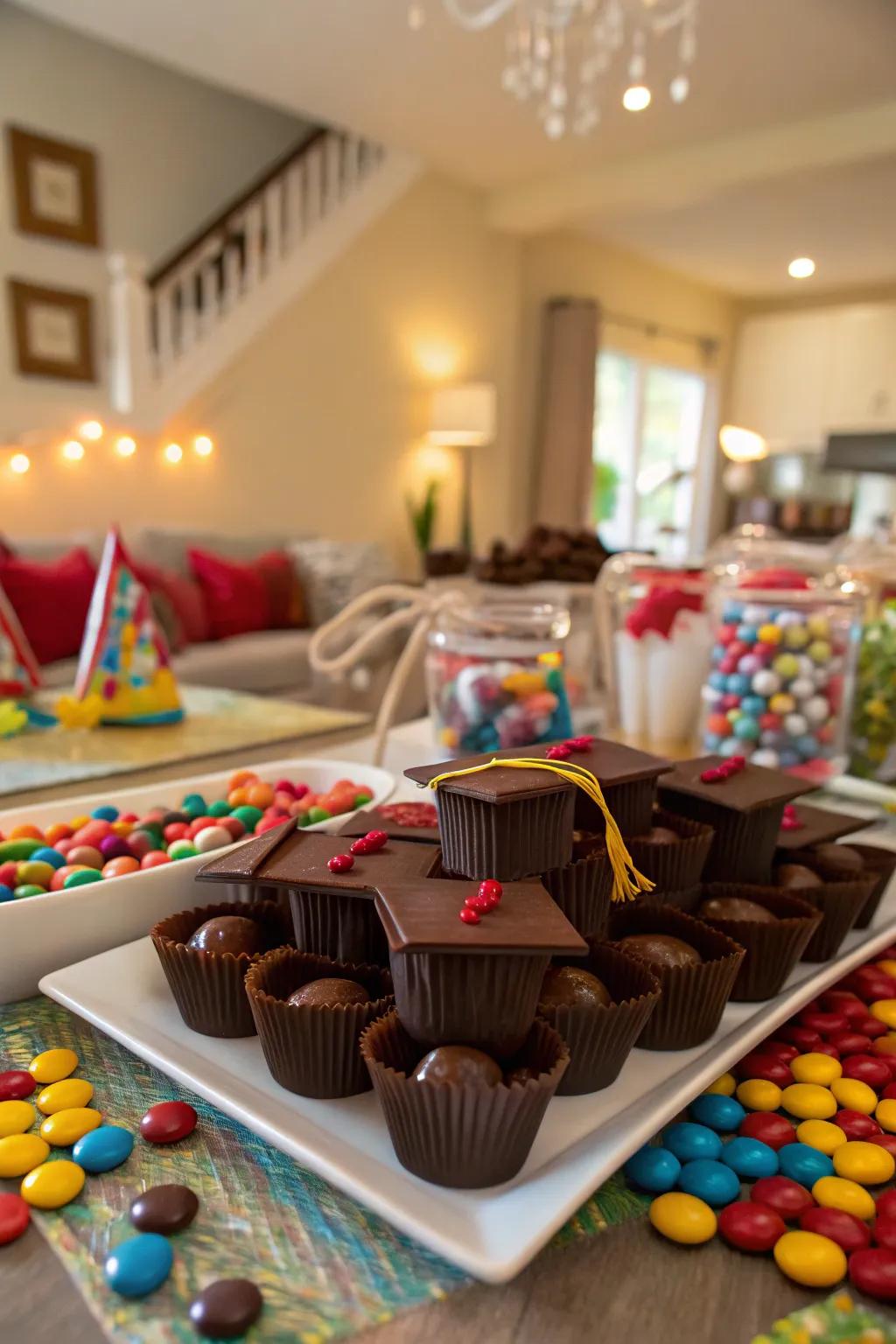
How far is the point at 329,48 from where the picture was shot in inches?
147

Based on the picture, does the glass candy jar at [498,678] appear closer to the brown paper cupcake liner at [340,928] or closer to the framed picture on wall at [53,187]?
the brown paper cupcake liner at [340,928]

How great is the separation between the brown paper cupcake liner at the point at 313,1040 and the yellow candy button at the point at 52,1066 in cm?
13

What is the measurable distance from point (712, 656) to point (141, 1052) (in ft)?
2.80

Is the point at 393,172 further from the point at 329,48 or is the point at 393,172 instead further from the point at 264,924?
the point at 264,924

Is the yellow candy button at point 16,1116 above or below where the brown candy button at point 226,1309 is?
below

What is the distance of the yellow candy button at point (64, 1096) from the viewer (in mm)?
501

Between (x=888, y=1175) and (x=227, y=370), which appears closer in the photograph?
(x=888, y=1175)

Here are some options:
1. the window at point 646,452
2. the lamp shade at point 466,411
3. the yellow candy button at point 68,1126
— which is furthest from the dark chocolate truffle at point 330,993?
the window at point 646,452

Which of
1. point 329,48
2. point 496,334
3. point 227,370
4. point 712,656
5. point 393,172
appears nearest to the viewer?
point 712,656

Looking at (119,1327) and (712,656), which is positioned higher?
(712,656)

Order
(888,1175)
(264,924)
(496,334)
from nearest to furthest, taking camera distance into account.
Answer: (888,1175)
(264,924)
(496,334)

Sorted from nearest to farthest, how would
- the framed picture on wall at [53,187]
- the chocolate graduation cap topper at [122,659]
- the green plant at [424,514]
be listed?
the chocolate graduation cap topper at [122,659], the framed picture on wall at [53,187], the green plant at [424,514]

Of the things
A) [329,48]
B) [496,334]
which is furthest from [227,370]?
[496,334]

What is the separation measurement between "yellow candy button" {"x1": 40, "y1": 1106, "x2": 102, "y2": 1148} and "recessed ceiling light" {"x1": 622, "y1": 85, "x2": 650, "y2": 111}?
4036 mm
